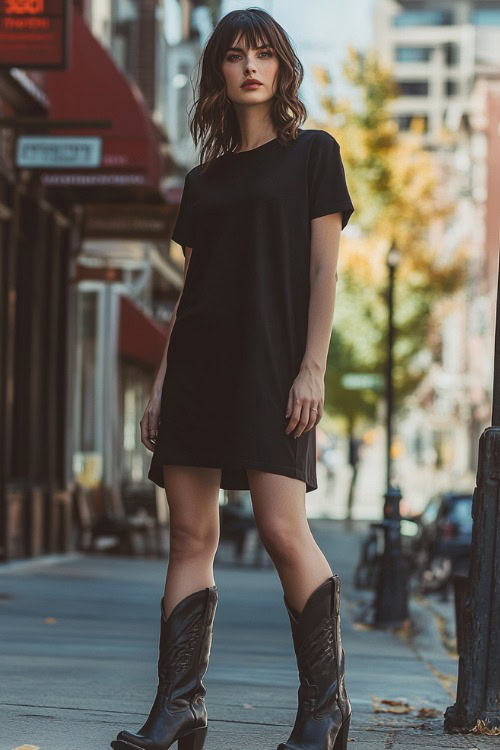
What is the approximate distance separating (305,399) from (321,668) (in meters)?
0.76

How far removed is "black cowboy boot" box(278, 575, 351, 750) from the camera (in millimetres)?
4297

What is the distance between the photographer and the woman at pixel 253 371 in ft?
13.9

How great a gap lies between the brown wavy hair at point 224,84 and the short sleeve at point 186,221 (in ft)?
0.28

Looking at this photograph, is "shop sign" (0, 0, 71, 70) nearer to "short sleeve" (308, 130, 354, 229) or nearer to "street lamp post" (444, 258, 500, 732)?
"street lamp post" (444, 258, 500, 732)

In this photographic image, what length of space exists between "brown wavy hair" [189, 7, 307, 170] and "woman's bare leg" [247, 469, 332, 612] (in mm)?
946

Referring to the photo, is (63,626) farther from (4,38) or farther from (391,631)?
(4,38)

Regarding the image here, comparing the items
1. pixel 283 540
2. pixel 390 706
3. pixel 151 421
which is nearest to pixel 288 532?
pixel 283 540

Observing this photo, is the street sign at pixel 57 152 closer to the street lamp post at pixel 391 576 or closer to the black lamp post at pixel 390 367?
the street lamp post at pixel 391 576

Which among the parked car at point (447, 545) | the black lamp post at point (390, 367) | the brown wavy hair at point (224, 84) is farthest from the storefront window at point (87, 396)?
the brown wavy hair at point (224, 84)

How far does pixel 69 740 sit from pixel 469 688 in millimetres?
1298

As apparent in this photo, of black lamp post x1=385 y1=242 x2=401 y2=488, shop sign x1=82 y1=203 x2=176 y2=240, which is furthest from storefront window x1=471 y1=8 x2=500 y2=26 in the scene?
shop sign x1=82 y1=203 x2=176 y2=240

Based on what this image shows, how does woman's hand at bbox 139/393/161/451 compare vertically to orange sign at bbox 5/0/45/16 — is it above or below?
below

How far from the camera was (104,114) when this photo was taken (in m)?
16.7

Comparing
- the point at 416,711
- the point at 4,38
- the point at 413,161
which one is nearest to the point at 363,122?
the point at 413,161
